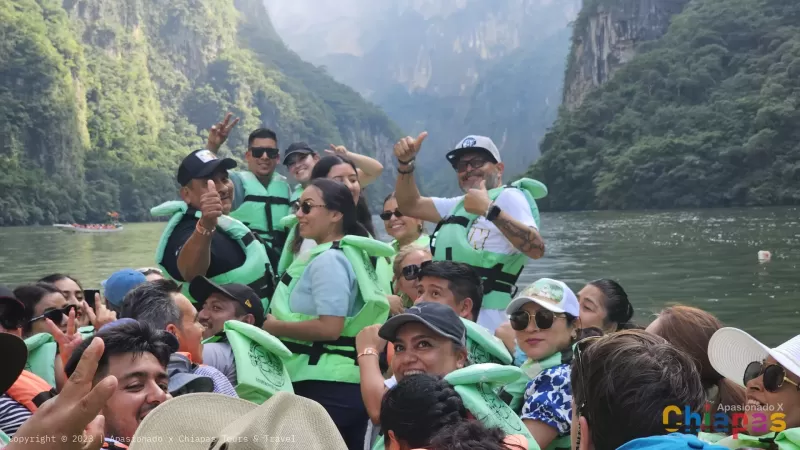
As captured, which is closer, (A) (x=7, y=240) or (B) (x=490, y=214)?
(B) (x=490, y=214)

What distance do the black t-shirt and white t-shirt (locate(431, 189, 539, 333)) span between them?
112 cm

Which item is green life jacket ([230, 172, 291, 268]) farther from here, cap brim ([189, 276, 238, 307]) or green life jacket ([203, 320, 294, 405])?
green life jacket ([203, 320, 294, 405])

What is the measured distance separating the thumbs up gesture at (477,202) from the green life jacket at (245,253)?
3.30 ft

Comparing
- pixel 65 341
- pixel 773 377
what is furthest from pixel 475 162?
pixel 773 377

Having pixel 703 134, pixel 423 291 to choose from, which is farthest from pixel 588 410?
pixel 703 134

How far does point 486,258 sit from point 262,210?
1.56 meters

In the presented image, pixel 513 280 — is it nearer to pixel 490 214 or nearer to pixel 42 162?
pixel 490 214

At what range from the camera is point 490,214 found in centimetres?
377

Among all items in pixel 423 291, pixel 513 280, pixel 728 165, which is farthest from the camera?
pixel 728 165

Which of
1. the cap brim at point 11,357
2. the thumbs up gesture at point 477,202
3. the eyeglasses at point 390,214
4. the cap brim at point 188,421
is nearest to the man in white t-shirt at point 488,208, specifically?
the thumbs up gesture at point 477,202

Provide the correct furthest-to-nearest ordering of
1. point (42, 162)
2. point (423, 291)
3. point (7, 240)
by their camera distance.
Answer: point (42, 162)
point (7, 240)
point (423, 291)

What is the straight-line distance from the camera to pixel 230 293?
11.5 feet

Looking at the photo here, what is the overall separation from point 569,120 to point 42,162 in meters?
46.6

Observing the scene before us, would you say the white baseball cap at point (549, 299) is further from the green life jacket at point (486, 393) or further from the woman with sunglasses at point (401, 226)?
the woman with sunglasses at point (401, 226)
